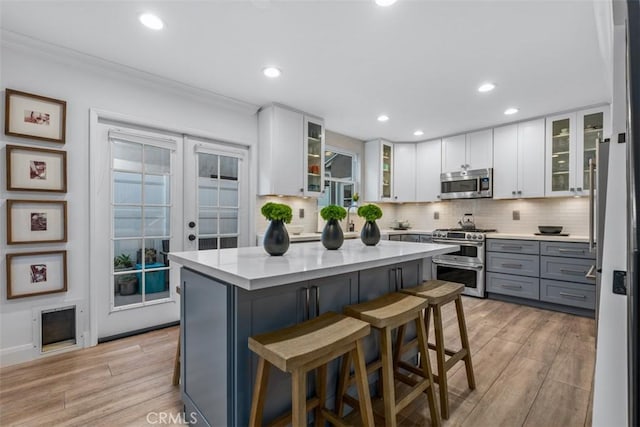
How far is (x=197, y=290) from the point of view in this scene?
158 centimetres

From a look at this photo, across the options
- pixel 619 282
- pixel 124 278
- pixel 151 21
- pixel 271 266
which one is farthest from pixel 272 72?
pixel 619 282

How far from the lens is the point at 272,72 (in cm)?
286

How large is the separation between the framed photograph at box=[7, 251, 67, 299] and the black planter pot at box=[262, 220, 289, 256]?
196cm

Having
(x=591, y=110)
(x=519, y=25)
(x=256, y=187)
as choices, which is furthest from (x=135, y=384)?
(x=591, y=110)

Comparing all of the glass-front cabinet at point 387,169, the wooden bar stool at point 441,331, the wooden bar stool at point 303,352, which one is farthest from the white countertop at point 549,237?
the wooden bar stool at point 303,352

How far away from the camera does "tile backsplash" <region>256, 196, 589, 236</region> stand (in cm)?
409

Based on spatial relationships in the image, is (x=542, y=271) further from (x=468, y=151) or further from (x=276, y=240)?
(x=276, y=240)

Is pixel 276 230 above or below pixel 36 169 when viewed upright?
below

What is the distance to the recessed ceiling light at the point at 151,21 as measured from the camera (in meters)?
2.07

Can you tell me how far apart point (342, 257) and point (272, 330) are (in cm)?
55

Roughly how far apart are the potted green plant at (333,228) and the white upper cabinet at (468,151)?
345 centimetres

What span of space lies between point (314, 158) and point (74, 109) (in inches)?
102

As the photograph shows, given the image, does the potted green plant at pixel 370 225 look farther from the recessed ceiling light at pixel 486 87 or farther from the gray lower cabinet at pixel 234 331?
the recessed ceiling light at pixel 486 87

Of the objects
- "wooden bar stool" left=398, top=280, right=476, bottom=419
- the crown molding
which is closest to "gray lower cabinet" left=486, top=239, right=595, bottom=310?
"wooden bar stool" left=398, top=280, right=476, bottom=419
